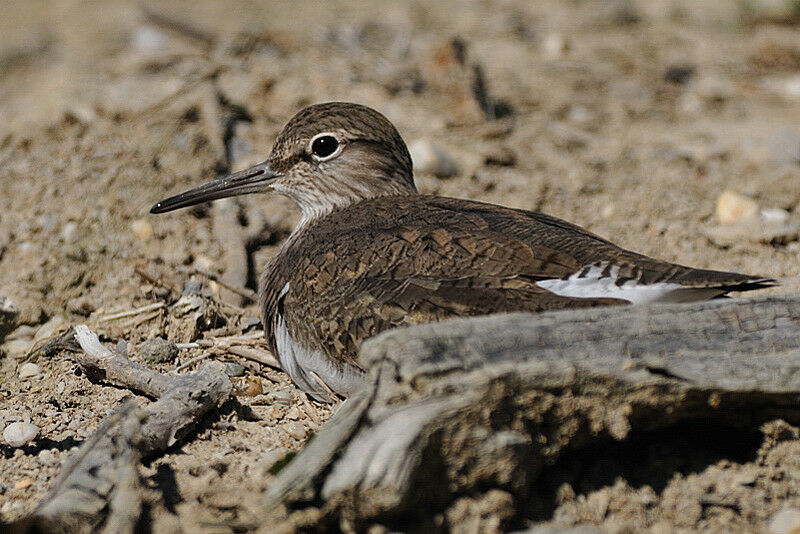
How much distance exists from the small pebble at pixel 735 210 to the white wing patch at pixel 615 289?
241cm

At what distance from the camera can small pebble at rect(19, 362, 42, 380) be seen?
14.0ft

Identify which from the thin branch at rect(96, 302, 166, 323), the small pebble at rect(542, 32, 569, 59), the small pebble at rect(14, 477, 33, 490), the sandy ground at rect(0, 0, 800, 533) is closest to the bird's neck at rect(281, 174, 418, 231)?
the sandy ground at rect(0, 0, 800, 533)

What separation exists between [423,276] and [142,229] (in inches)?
95.9

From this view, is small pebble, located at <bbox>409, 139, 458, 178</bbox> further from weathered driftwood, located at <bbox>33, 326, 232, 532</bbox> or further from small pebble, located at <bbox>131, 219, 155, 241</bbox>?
weathered driftwood, located at <bbox>33, 326, 232, 532</bbox>

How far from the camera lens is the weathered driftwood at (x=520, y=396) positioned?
2.66 metres

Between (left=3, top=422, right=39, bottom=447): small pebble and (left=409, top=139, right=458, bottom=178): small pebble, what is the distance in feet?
11.2

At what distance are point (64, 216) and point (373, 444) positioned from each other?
12.3 feet

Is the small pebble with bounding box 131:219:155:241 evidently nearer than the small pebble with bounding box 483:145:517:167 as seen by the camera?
Yes

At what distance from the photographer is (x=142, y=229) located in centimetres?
559

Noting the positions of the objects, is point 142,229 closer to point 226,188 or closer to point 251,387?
point 226,188

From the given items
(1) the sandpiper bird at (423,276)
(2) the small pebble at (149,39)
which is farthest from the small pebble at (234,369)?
(2) the small pebble at (149,39)

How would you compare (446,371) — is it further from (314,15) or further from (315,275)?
(314,15)

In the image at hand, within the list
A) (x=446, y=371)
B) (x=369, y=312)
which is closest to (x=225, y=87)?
(x=369, y=312)

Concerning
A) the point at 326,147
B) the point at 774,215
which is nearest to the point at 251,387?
the point at 326,147
